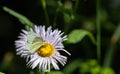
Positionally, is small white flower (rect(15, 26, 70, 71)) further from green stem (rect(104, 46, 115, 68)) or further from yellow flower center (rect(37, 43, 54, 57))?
green stem (rect(104, 46, 115, 68))

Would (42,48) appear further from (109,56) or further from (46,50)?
(109,56)

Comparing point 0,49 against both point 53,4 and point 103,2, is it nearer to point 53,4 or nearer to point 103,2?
point 53,4

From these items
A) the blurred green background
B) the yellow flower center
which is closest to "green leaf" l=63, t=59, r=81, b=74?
the blurred green background

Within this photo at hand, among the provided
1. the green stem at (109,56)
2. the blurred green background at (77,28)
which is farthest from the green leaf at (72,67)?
the green stem at (109,56)

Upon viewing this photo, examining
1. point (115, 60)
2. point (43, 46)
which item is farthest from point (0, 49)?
point (43, 46)

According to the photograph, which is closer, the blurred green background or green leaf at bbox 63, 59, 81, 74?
green leaf at bbox 63, 59, 81, 74

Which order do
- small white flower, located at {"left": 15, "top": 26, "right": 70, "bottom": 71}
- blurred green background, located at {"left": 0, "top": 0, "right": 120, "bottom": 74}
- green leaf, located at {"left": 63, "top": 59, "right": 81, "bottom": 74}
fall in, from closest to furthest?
small white flower, located at {"left": 15, "top": 26, "right": 70, "bottom": 71} → green leaf, located at {"left": 63, "top": 59, "right": 81, "bottom": 74} → blurred green background, located at {"left": 0, "top": 0, "right": 120, "bottom": 74}

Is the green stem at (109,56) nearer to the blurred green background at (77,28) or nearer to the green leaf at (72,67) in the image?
the blurred green background at (77,28)
